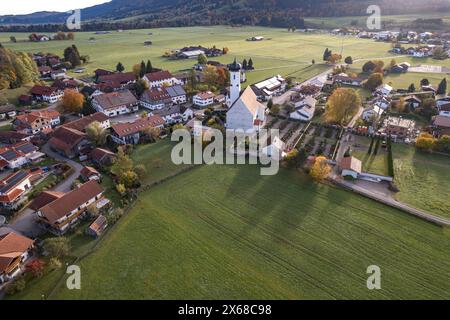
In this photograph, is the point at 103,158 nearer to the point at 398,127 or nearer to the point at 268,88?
the point at 268,88

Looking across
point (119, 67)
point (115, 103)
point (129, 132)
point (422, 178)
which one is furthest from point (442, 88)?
point (119, 67)

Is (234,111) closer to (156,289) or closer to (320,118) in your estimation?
(320,118)

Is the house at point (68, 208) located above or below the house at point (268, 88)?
below

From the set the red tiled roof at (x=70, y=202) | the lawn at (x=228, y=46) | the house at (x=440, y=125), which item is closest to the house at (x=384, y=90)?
the house at (x=440, y=125)

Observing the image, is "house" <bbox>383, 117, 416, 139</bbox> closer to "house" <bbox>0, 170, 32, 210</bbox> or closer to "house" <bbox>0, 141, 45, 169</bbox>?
"house" <bbox>0, 170, 32, 210</bbox>

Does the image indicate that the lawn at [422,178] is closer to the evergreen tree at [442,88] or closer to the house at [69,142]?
the evergreen tree at [442,88]

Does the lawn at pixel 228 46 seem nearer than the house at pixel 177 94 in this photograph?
No

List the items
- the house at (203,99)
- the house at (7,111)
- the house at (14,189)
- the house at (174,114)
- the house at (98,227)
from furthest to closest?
1. the house at (203,99)
2. the house at (7,111)
3. the house at (174,114)
4. the house at (14,189)
5. the house at (98,227)
